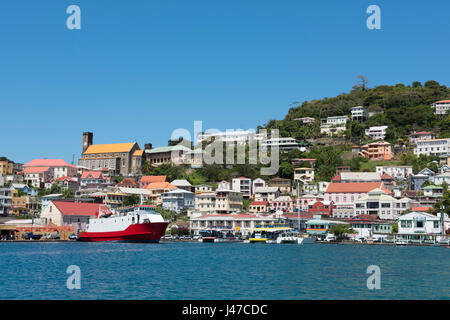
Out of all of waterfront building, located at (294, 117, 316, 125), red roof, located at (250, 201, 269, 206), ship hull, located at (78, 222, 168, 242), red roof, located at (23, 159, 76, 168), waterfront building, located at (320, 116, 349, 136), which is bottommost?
ship hull, located at (78, 222, 168, 242)

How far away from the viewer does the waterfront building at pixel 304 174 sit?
4641 inches

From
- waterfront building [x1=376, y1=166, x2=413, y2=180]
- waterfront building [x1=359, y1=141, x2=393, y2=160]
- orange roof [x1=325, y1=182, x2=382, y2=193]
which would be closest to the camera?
orange roof [x1=325, y1=182, x2=382, y2=193]

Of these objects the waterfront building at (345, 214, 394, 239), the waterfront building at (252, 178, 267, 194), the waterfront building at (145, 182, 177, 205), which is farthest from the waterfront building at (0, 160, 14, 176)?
the waterfront building at (345, 214, 394, 239)

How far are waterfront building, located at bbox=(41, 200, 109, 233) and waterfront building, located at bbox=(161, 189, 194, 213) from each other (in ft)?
72.0

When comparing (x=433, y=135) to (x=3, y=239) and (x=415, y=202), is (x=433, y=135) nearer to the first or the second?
(x=415, y=202)

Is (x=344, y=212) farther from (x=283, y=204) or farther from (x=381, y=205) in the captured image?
(x=283, y=204)

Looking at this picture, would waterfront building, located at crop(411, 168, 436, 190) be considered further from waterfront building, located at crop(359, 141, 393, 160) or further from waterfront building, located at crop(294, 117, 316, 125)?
waterfront building, located at crop(294, 117, 316, 125)

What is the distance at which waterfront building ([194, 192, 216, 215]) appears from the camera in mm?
107844

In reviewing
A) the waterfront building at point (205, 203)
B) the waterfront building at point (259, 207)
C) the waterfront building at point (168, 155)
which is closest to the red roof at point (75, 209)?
the waterfront building at point (205, 203)

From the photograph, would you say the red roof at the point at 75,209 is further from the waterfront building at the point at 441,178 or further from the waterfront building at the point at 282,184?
the waterfront building at the point at 441,178

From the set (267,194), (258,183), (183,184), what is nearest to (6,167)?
(183,184)

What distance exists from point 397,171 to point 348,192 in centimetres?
1816

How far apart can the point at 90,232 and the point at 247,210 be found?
1686 inches

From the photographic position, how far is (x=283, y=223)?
91.9 metres
